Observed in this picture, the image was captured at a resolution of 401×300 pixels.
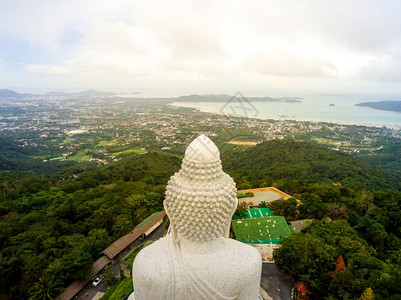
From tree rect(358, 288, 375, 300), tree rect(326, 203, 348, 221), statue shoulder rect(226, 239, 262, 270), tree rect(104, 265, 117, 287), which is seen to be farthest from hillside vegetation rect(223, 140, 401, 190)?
statue shoulder rect(226, 239, 262, 270)

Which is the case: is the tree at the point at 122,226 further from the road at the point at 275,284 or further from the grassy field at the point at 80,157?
the grassy field at the point at 80,157

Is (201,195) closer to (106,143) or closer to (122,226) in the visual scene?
(122,226)

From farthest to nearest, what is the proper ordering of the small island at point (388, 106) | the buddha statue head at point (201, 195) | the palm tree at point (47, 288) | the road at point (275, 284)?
the small island at point (388, 106)
the road at point (275, 284)
the palm tree at point (47, 288)
the buddha statue head at point (201, 195)

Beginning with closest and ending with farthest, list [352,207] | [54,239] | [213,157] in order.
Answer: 1. [213,157]
2. [54,239]
3. [352,207]

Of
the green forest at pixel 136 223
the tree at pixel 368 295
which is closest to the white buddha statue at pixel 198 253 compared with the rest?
the green forest at pixel 136 223

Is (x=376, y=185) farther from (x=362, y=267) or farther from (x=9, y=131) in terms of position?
(x=9, y=131)

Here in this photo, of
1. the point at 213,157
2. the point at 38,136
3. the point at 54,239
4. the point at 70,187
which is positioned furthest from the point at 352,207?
the point at 38,136
